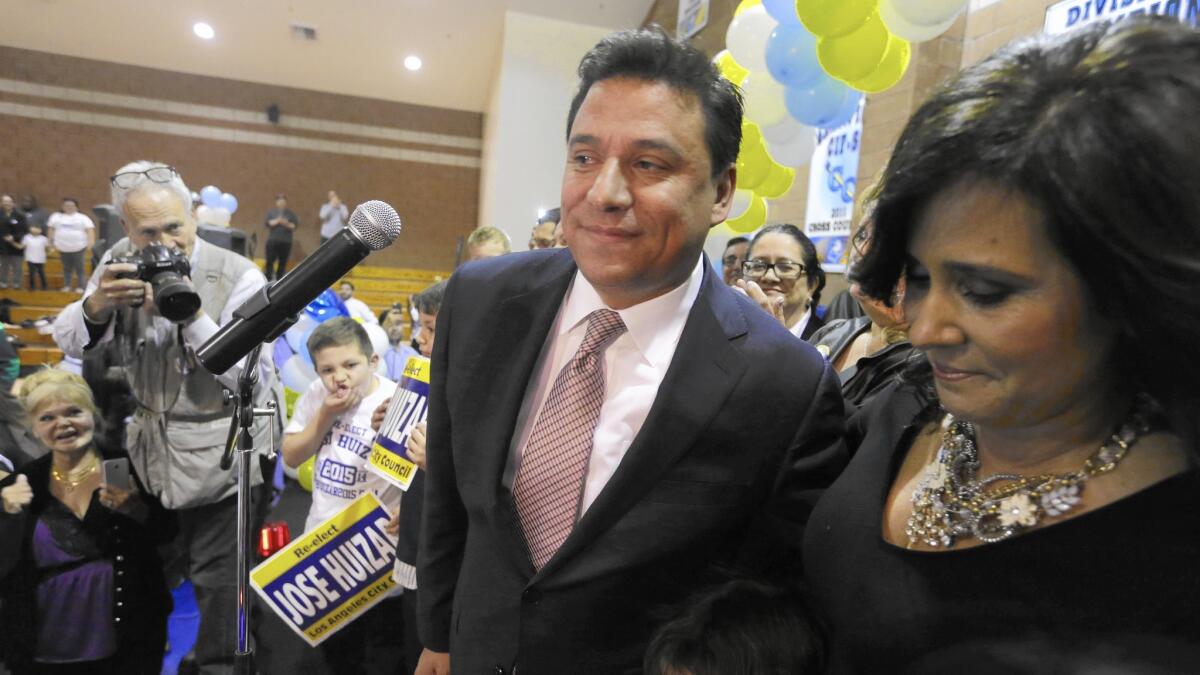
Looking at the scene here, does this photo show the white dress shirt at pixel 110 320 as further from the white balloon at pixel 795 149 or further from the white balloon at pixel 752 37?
the white balloon at pixel 795 149

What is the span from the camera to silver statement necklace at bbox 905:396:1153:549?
25.0 inches

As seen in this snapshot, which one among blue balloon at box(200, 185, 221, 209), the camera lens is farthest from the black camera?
blue balloon at box(200, 185, 221, 209)

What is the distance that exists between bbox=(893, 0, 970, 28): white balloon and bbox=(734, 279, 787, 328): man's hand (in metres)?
1.41

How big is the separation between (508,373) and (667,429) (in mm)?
297

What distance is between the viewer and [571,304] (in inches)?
45.1

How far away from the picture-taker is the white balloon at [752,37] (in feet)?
12.1

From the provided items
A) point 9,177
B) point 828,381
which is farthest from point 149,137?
point 828,381

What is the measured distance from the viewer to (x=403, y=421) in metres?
1.75

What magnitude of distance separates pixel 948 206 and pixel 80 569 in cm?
253

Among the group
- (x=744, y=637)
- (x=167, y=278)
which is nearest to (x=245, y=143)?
(x=167, y=278)

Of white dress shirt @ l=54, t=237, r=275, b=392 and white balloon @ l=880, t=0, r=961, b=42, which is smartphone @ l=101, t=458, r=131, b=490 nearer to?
white dress shirt @ l=54, t=237, r=275, b=392

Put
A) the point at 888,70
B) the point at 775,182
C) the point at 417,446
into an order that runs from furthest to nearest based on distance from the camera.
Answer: the point at 775,182 → the point at 888,70 → the point at 417,446

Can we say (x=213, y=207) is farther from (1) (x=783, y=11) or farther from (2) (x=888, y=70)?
(2) (x=888, y=70)

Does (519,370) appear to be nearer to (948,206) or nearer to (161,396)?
(948,206)
